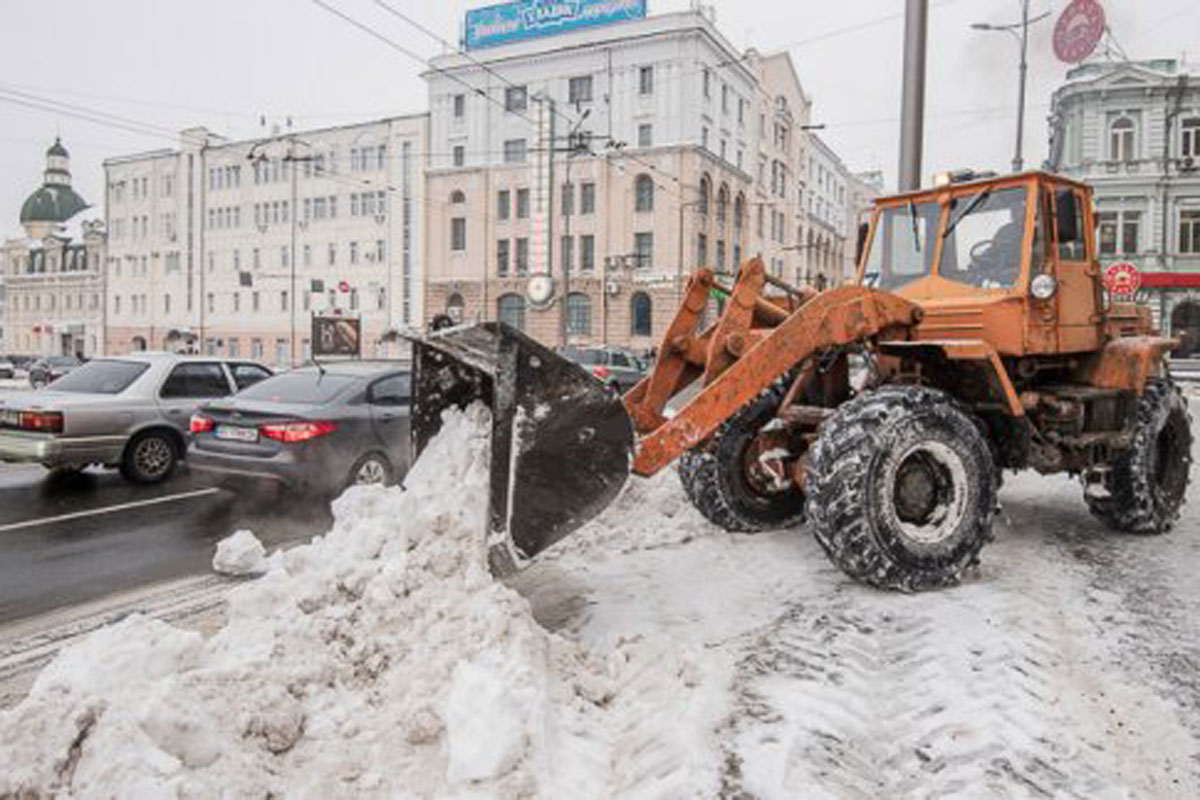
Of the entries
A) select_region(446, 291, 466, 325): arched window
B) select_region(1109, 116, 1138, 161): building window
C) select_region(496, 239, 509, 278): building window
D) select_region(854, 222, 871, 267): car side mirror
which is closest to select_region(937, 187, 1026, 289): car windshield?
select_region(854, 222, 871, 267): car side mirror

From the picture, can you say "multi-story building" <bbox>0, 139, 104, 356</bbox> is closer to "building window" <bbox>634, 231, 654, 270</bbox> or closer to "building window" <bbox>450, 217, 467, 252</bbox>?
"building window" <bbox>450, 217, 467, 252</bbox>

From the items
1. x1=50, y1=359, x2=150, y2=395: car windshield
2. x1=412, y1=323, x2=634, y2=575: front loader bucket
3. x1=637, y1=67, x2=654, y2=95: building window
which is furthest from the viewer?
x1=637, y1=67, x2=654, y2=95: building window

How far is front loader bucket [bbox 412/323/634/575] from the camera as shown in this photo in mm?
4480

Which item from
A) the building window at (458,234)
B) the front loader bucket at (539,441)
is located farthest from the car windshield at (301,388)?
the building window at (458,234)

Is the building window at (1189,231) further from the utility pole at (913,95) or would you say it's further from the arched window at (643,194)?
the utility pole at (913,95)

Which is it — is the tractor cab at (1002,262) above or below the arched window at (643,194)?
below

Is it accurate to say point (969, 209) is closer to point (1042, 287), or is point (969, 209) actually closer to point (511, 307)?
point (1042, 287)

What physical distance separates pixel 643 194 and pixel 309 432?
1659 inches

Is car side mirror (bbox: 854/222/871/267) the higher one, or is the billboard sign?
car side mirror (bbox: 854/222/871/267)

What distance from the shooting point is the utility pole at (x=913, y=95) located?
1158 centimetres

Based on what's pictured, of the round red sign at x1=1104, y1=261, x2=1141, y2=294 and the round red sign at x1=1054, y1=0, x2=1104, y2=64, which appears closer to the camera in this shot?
the round red sign at x1=1104, y1=261, x2=1141, y2=294

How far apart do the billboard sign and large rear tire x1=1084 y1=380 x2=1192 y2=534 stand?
23.5 m

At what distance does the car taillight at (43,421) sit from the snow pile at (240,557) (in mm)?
4488

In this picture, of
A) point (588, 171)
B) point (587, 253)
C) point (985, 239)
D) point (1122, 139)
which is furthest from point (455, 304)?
point (985, 239)
